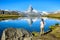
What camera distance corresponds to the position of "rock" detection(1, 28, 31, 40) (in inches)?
668

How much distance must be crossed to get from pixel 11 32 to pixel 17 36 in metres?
0.75

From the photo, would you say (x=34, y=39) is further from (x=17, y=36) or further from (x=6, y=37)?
(x=6, y=37)

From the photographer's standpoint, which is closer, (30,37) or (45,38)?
(30,37)

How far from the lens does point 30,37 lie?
57.9ft

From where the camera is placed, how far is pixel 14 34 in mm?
17297

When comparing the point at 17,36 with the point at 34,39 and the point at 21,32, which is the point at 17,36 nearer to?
the point at 21,32

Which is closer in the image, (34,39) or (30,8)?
(34,39)

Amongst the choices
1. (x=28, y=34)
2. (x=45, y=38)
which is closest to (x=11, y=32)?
(x=28, y=34)

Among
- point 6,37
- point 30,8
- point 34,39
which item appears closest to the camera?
point 6,37

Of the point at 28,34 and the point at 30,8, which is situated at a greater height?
the point at 30,8

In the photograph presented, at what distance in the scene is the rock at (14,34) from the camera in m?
17.0

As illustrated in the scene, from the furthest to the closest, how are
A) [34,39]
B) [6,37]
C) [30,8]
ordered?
[30,8]
[34,39]
[6,37]

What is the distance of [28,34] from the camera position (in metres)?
17.8

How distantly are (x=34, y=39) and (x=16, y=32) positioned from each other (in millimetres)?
2040
